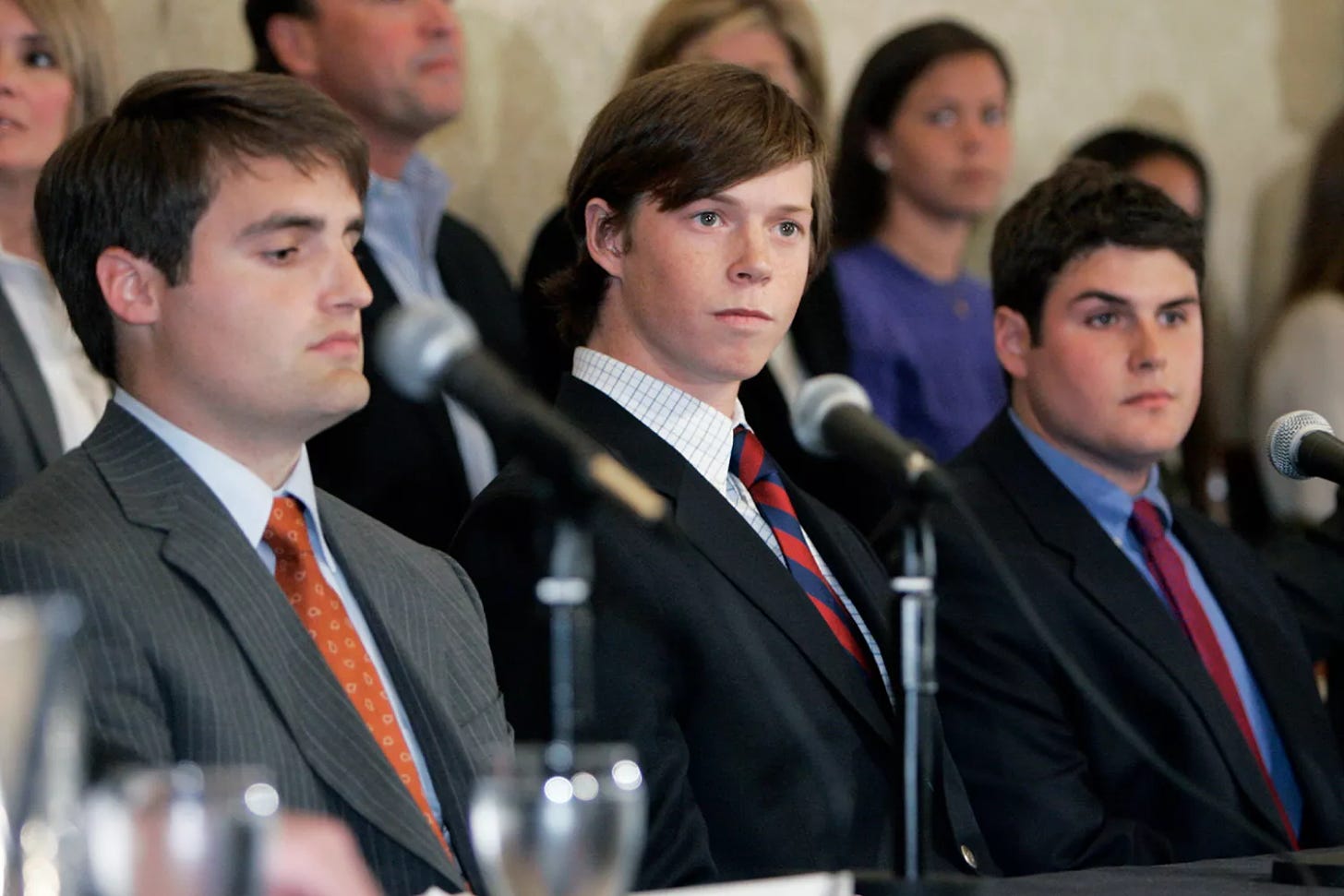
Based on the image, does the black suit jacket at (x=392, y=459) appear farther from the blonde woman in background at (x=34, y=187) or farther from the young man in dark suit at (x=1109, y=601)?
the young man in dark suit at (x=1109, y=601)

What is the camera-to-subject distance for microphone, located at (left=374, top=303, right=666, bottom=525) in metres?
1.53

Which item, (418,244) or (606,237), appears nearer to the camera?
(606,237)

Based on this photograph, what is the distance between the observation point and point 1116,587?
286 centimetres

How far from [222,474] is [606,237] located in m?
0.69

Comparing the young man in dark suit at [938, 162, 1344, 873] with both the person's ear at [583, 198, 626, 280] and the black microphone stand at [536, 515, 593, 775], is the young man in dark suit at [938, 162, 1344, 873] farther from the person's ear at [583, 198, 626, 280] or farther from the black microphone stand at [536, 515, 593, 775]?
the black microphone stand at [536, 515, 593, 775]

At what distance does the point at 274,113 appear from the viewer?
2.30 meters

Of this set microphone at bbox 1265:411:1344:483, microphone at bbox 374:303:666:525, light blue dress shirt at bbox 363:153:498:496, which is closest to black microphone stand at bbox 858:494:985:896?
microphone at bbox 374:303:666:525

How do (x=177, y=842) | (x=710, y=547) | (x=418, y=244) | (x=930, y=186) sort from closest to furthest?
(x=177, y=842)
(x=710, y=547)
(x=418, y=244)
(x=930, y=186)

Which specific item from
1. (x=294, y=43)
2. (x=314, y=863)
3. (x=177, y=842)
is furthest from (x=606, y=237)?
(x=177, y=842)

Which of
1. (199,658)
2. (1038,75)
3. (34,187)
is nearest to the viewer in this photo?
(199,658)

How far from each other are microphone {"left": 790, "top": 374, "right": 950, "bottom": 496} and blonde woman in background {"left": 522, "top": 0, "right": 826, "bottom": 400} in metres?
1.64

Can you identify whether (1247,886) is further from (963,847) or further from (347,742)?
(347,742)

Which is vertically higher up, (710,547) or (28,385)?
(28,385)

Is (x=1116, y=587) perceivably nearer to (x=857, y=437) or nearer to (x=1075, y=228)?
(x=1075, y=228)
